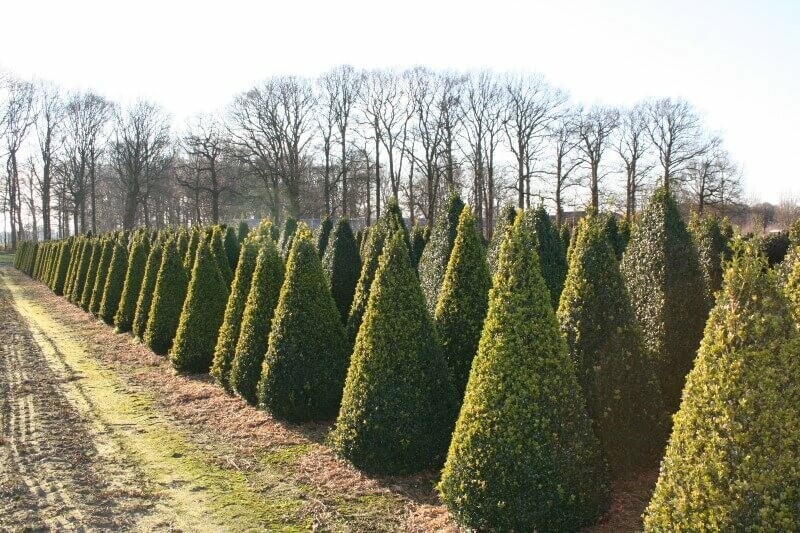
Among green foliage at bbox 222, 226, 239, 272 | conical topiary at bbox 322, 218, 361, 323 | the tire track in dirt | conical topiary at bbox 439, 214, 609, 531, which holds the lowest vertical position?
the tire track in dirt

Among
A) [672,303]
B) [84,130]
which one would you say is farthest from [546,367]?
[84,130]

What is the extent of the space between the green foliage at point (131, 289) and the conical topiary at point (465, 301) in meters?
11.5

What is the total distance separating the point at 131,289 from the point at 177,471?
36.2ft

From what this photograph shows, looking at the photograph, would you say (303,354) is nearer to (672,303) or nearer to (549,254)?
(549,254)

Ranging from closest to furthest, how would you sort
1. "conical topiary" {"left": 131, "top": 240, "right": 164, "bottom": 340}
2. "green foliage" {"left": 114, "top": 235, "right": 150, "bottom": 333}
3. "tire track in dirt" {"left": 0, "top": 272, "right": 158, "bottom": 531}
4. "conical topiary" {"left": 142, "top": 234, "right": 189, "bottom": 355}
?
"tire track in dirt" {"left": 0, "top": 272, "right": 158, "bottom": 531}, "conical topiary" {"left": 142, "top": 234, "right": 189, "bottom": 355}, "conical topiary" {"left": 131, "top": 240, "right": 164, "bottom": 340}, "green foliage" {"left": 114, "top": 235, "right": 150, "bottom": 333}

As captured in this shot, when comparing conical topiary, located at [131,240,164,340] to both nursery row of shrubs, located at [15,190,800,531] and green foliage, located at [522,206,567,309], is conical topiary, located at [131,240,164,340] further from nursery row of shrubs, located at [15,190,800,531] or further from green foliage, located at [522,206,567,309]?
green foliage, located at [522,206,567,309]

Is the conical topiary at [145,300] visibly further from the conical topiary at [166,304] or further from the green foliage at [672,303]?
the green foliage at [672,303]

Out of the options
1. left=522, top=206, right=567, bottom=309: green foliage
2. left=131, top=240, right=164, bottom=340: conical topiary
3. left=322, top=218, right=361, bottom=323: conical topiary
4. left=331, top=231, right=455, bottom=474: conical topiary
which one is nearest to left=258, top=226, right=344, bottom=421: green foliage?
left=331, top=231, right=455, bottom=474: conical topiary

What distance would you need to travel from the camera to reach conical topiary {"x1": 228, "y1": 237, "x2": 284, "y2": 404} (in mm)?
9250

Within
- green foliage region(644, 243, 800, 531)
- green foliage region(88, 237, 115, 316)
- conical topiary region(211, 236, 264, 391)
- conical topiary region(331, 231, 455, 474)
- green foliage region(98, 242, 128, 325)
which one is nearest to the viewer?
green foliage region(644, 243, 800, 531)

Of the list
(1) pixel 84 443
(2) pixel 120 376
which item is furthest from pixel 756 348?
(2) pixel 120 376

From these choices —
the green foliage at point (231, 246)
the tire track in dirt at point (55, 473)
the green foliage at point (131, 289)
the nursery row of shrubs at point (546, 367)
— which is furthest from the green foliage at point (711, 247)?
the green foliage at point (231, 246)

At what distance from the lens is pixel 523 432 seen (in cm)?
480

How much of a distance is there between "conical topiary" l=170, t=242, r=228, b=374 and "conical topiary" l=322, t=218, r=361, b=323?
223 centimetres
